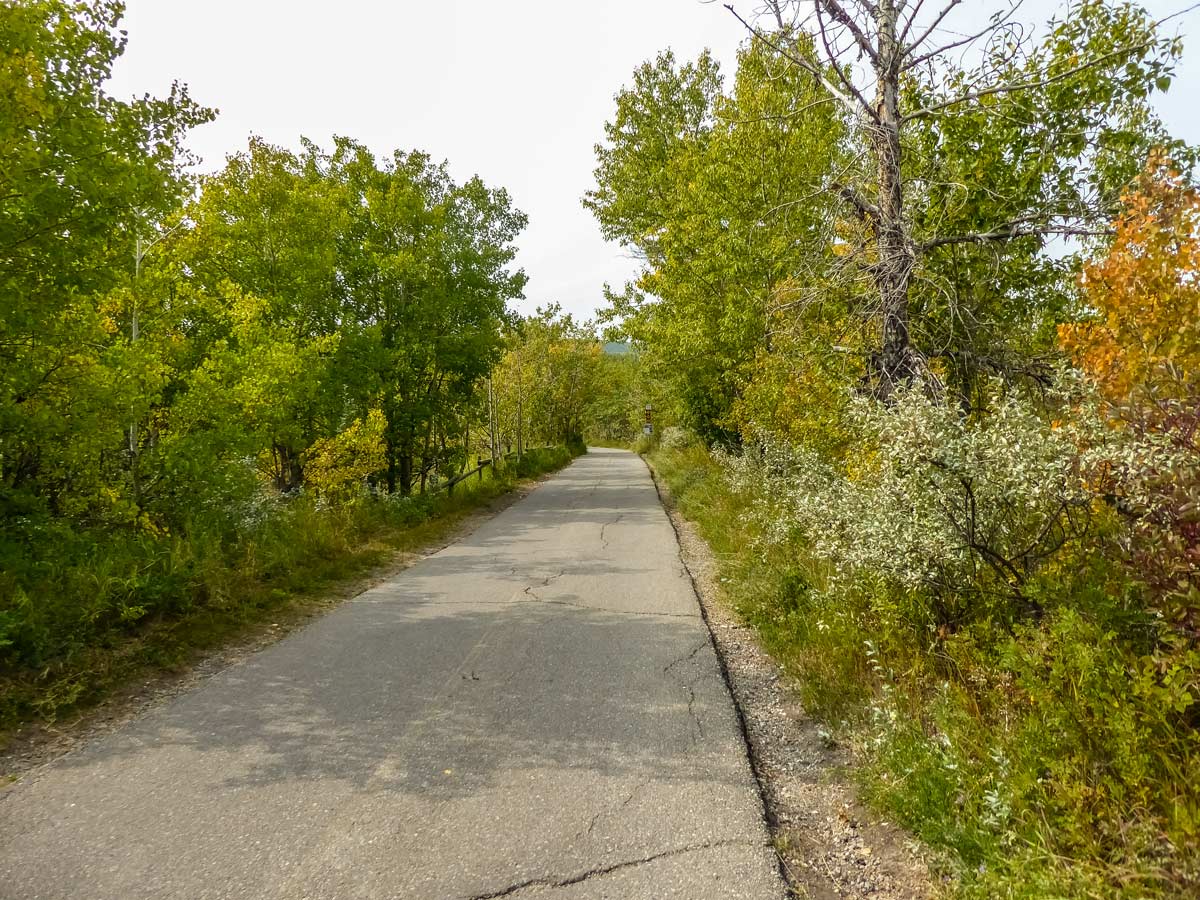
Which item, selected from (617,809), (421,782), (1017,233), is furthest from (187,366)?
(1017,233)

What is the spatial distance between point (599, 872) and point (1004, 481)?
3.03 metres

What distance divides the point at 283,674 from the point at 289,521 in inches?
171

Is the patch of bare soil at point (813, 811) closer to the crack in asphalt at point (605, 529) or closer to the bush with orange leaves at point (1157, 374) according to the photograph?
the bush with orange leaves at point (1157, 374)

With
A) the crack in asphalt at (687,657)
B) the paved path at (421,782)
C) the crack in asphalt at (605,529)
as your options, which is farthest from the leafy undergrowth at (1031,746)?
the crack in asphalt at (605,529)

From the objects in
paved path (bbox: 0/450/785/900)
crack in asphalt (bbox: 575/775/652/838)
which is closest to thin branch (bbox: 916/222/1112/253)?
paved path (bbox: 0/450/785/900)

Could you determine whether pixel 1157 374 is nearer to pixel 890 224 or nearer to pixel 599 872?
pixel 890 224

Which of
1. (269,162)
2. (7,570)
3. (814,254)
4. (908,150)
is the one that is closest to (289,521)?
(7,570)

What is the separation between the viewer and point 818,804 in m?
3.24

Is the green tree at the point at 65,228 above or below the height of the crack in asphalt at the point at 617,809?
above

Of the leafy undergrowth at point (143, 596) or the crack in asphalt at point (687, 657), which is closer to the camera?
the leafy undergrowth at point (143, 596)

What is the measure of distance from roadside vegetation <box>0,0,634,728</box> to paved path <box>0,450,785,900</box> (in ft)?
4.12

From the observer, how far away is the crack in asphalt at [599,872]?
98.6 inches

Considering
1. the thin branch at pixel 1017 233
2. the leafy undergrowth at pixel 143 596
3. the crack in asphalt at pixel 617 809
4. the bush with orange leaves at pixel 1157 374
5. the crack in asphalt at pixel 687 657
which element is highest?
the thin branch at pixel 1017 233

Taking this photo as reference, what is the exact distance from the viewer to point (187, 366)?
31.4ft
